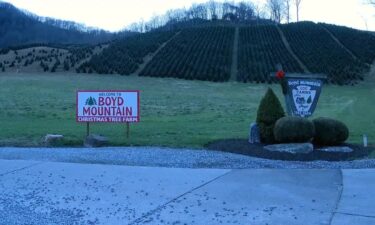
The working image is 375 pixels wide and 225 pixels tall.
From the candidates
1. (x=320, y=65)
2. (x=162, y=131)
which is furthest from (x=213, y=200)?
(x=320, y=65)

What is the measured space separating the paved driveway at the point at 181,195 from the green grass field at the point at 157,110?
419cm

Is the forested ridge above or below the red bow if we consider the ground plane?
above

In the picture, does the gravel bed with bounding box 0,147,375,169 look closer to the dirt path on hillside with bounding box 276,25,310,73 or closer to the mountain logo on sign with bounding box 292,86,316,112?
the mountain logo on sign with bounding box 292,86,316,112

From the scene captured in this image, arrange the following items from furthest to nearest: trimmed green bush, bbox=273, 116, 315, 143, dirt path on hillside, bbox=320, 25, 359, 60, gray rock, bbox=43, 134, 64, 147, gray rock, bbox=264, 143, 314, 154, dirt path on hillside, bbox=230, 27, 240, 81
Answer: dirt path on hillside, bbox=320, 25, 359, 60
dirt path on hillside, bbox=230, 27, 240, 81
gray rock, bbox=43, 134, 64, 147
trimmed green bush, bbox=273, 116, 315, 143
gray rock, bbox=264, 143, 314, 154

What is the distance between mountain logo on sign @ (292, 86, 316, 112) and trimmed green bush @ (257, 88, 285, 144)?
94 cm

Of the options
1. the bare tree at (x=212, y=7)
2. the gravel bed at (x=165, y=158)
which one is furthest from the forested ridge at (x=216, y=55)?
the bare tree at (x=212, y=7)

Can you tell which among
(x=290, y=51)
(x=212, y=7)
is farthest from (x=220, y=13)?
(x=290, y=51)

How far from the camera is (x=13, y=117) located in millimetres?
22156

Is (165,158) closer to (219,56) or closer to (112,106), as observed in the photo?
(112,106)

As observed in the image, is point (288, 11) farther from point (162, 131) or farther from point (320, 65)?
point (162, 131)

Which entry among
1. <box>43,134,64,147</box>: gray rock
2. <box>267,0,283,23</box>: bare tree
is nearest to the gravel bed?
<box>43,134,64,147</box>: gray rock

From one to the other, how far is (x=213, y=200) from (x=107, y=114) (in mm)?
7301

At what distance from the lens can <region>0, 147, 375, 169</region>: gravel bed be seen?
969 cm

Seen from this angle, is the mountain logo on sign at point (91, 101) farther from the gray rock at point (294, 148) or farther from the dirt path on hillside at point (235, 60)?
the dirt path on hillside at point (235, 60)
